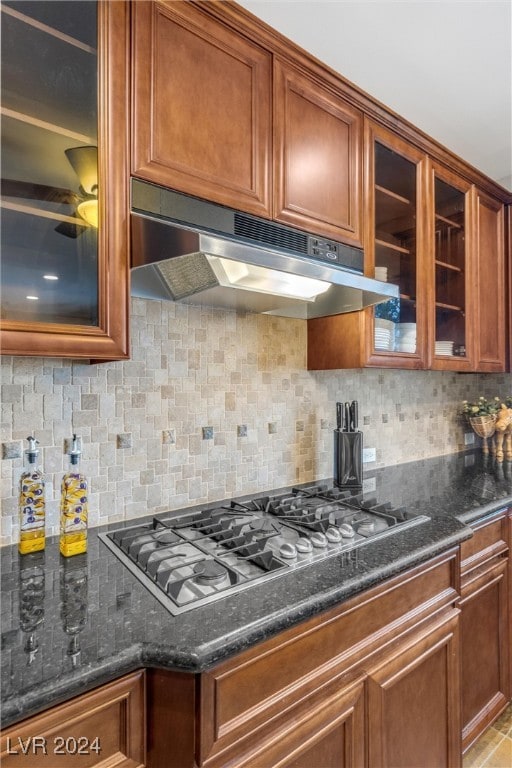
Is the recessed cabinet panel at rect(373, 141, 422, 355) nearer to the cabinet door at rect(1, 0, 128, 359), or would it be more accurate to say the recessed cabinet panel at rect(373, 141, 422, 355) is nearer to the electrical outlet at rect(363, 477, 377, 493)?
the electrical outlet at rect(363, 477, 377, 493)

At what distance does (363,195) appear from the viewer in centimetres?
158

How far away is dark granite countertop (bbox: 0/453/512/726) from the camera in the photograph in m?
0.67

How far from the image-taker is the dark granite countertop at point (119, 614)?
672 millimetres

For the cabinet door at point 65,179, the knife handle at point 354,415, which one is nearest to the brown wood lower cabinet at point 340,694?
the knife handle at point 354,415

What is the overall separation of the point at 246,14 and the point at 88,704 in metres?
1.72

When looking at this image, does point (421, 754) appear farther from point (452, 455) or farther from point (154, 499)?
point (452, 455)

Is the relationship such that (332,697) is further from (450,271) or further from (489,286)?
(489,286)

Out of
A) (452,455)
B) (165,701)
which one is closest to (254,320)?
(165,701)

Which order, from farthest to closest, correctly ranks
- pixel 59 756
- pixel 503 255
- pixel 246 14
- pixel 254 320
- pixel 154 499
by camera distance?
pixel 503 255 < pixel 254 320 < pixel 154 499 < pixel 246 14 < pixel 59 756

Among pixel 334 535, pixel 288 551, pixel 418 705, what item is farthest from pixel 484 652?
pixel 288 551

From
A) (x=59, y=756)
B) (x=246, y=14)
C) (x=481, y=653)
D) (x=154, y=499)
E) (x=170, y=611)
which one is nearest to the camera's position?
(x=59, y=756)

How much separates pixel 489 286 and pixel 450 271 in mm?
415

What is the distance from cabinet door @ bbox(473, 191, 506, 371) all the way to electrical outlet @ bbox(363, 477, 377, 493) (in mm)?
884

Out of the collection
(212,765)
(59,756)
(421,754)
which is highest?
(59,756)
